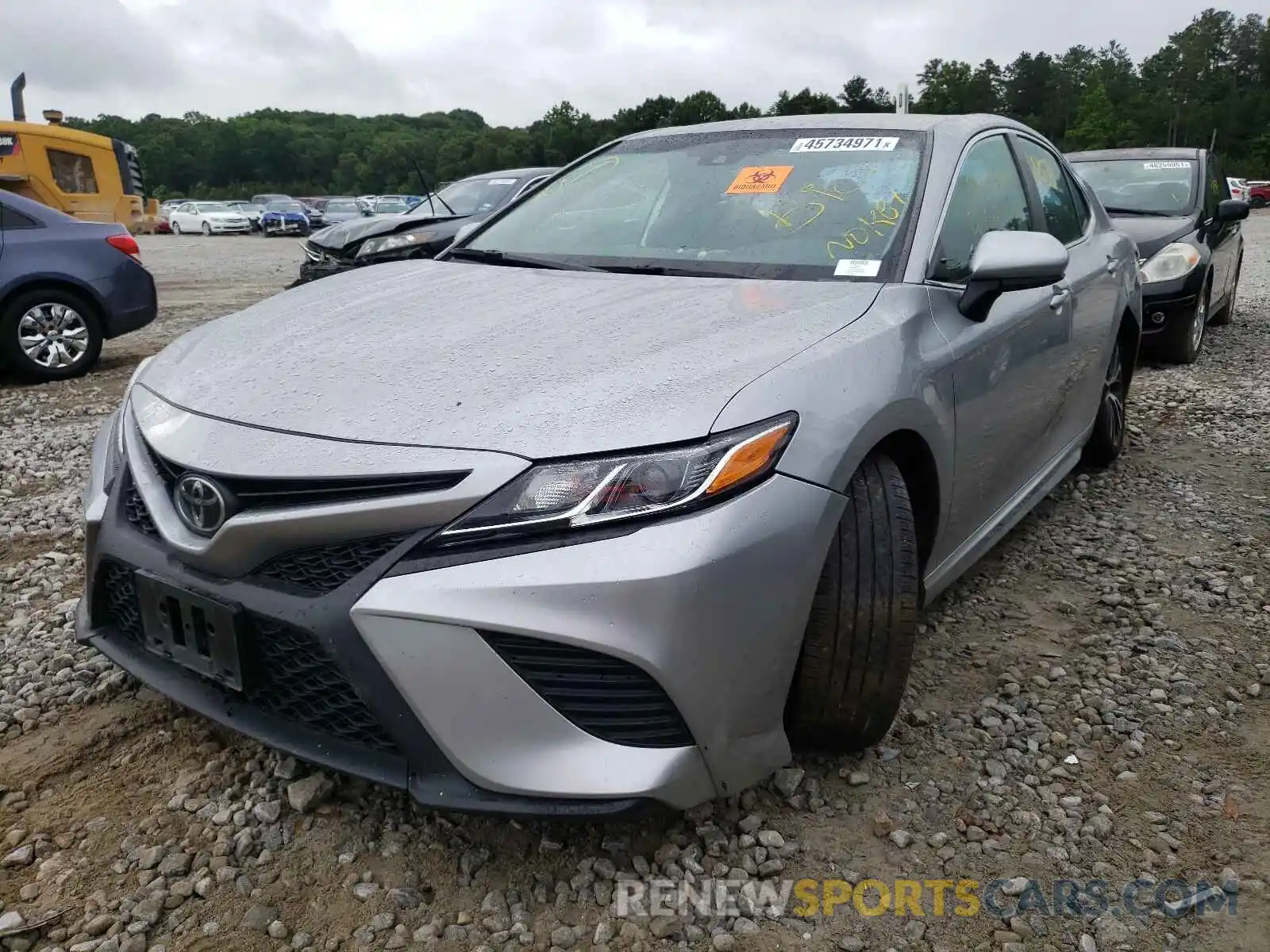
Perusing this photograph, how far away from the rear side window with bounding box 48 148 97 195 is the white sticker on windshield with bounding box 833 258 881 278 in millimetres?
15842

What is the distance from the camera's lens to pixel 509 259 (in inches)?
115

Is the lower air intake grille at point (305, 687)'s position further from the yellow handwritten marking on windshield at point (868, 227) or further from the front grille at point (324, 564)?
the yellow handwritten marking on windshield at point (868, 227)

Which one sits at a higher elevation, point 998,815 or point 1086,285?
point 1086,285

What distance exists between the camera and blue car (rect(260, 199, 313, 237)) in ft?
112

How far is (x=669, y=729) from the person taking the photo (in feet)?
5.46

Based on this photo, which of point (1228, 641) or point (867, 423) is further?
point (1228, 641)

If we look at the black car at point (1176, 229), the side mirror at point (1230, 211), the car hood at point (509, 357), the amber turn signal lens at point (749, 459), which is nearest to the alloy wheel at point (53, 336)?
the car hood at point (509, 357)

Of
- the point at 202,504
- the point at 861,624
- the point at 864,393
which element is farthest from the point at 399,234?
the point at 861,624

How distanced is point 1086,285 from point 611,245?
1.70 metres

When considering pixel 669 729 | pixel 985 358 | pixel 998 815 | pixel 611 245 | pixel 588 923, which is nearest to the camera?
pixel 669 729

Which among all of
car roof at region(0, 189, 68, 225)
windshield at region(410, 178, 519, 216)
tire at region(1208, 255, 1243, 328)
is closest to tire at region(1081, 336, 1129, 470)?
tire at region(1208, 255, 1243, 328)

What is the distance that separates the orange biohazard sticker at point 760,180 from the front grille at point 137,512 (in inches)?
67.7

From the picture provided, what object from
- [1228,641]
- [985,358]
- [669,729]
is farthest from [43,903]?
[1228,641]

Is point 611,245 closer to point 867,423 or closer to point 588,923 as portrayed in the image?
point 867,423
